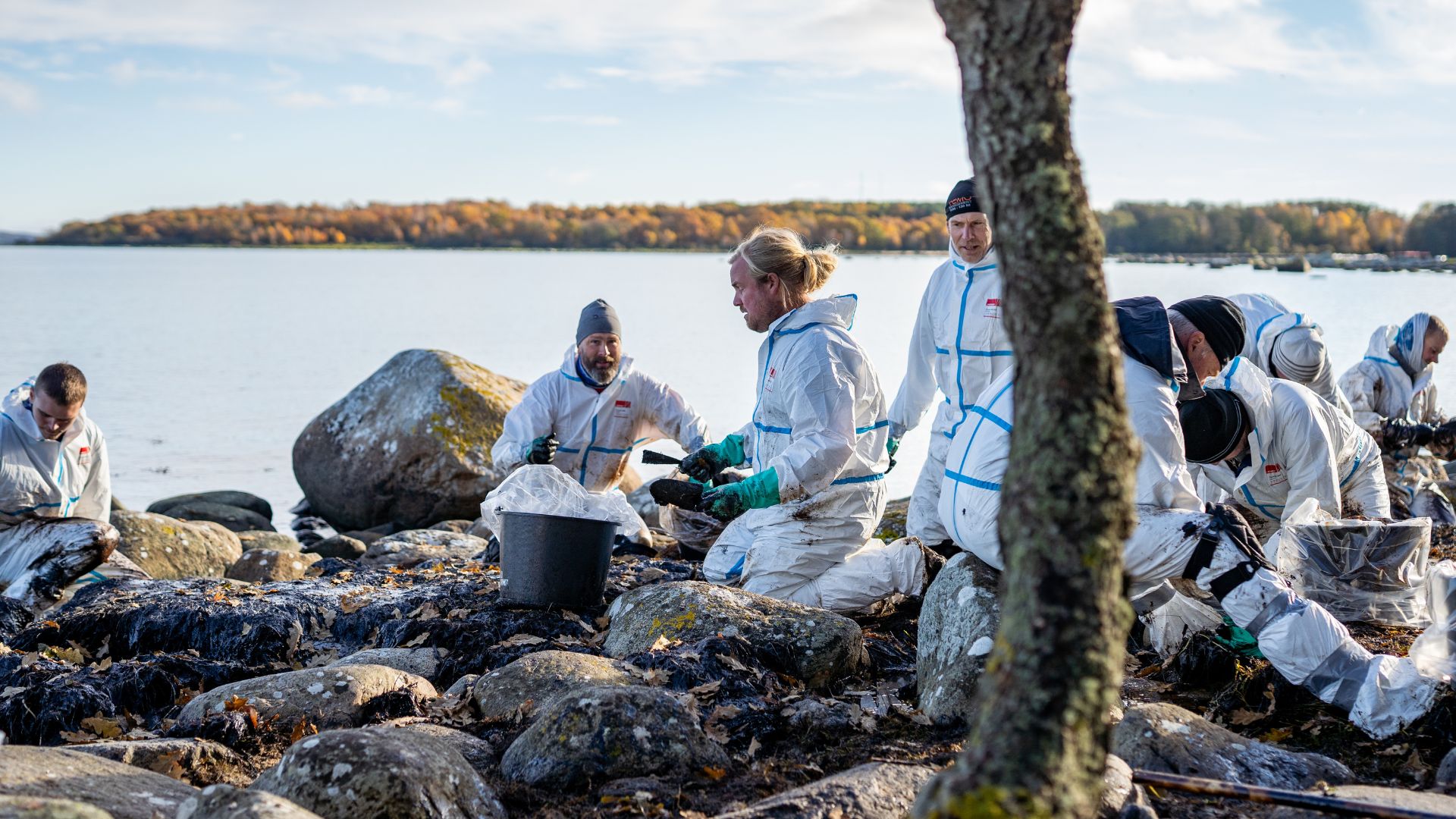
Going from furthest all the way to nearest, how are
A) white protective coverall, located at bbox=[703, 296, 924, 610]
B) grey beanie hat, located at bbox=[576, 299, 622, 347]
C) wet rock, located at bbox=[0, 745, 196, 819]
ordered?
grey beanie hat, located at bbox=[576, 299, 622, 347] < white protective coverall, located at bbox=[703, 296, 924, 610] < wet rock, located at bbox=[0, 745, 196, 819]

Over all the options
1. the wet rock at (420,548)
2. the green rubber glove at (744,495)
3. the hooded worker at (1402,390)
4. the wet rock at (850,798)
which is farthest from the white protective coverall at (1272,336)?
the wet rock at (850,798)

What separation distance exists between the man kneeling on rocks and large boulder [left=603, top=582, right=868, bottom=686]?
4.23 meters

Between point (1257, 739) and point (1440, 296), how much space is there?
49.7 metres

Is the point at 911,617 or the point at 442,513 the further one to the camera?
the point at 442,513

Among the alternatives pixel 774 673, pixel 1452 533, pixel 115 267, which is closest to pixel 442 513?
pixel 774 673

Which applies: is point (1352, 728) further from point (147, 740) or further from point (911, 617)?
point (147, 740)

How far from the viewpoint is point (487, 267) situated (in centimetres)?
8962

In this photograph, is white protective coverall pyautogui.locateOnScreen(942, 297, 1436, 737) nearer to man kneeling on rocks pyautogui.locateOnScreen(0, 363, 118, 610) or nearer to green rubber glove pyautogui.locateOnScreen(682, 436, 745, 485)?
green rubber glove pyautogui.locateOnScreen(682, 436, 745, 485)

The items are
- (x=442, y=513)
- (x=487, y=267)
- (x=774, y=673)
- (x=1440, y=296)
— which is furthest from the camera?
(x=487, y=267)

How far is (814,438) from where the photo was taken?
20.4ft

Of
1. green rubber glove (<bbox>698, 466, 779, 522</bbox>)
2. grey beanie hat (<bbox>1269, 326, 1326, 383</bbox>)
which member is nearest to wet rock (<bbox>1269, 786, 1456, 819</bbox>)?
green rubber glove (<bbox>698, 466, 779, 522</bbox>)

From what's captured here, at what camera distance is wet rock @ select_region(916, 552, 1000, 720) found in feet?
16.3

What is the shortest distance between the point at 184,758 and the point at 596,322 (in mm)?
4513

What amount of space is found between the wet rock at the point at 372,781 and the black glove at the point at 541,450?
155 inches
